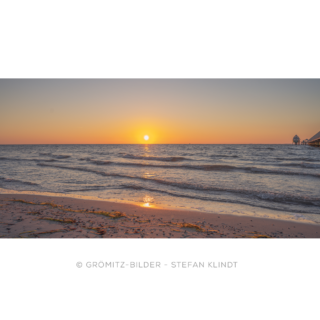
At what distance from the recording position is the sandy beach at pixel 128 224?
4117mm

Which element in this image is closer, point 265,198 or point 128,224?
point 128,224

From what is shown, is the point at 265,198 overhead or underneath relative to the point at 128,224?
underneath

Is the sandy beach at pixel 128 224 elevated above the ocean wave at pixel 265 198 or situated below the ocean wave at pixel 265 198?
above

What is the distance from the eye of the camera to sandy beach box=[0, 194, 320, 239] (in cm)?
412

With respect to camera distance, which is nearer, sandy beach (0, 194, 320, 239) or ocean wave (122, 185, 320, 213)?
sandy beach (0, 194, 320, 239)

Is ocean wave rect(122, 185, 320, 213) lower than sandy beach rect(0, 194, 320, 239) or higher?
lower

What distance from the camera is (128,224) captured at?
4.75m

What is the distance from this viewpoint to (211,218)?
5.36m

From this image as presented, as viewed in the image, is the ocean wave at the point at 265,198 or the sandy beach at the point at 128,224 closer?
the sandy beach at the point at 128,224
